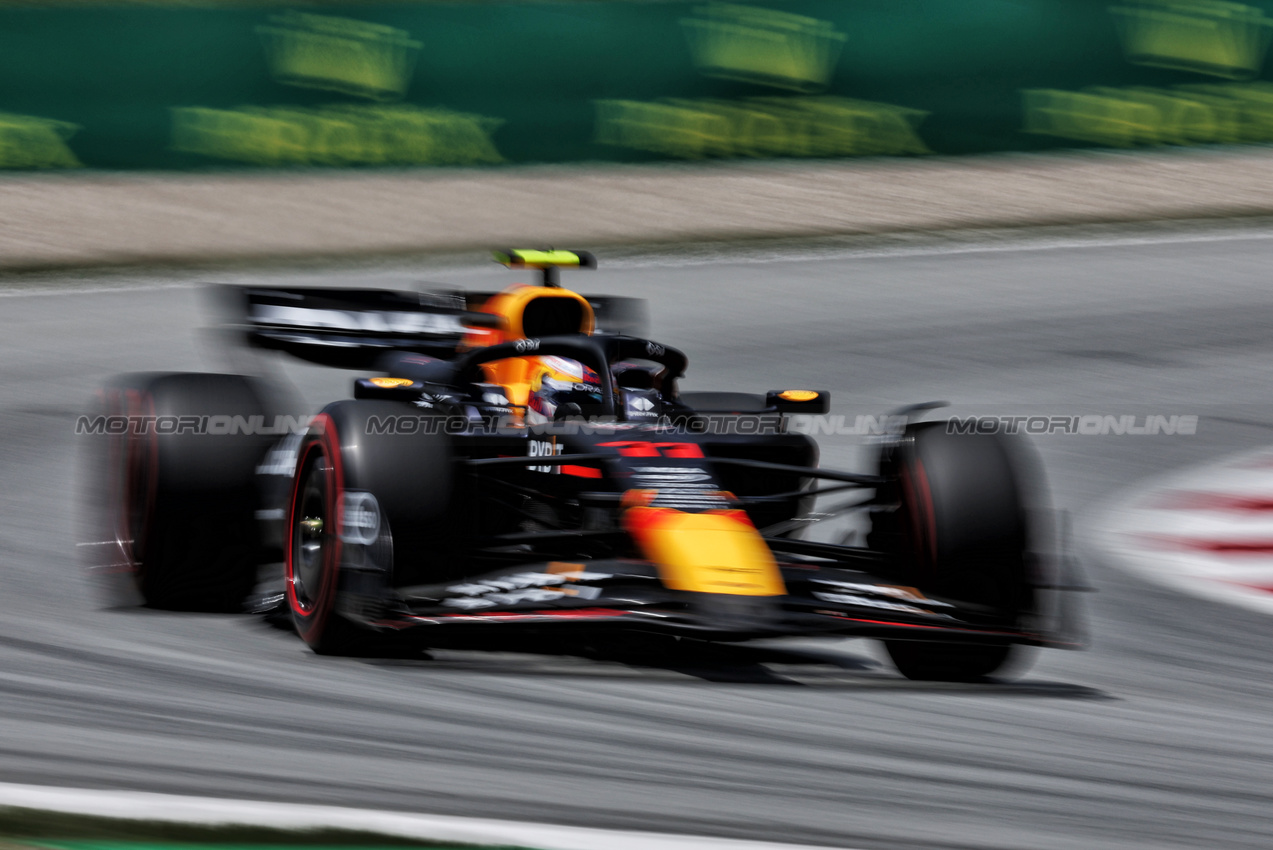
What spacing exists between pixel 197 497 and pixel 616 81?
34.1 ft

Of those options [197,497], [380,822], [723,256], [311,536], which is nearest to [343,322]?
[197,497]

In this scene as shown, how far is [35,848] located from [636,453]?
2624 mm

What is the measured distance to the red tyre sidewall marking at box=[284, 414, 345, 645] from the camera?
5746 millimetres

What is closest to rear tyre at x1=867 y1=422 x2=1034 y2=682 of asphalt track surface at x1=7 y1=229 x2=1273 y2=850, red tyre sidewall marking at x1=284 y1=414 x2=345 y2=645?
asphalt track surface at x1=7 y1=229 x2=1273 y2=850

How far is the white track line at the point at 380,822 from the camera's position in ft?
13.4

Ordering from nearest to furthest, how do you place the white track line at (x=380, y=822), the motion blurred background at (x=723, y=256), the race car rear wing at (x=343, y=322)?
the white track line at (x=380, y=822)
the motion blurred background at (x=723, y=256)
the race car rear wing at (x=343, y=322)

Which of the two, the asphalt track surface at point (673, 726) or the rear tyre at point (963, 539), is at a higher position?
the rear tyre at point (963, 539)

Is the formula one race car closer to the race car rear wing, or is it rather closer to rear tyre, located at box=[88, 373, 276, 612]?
rear tyre, located at box=[88, 373, 276, 612]

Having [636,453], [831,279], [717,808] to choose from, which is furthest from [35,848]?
[831,279]

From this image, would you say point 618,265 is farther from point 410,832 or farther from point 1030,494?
point 410,832

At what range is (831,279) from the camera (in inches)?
587

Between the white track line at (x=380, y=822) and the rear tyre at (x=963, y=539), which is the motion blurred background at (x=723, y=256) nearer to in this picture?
the rear tyre at (x=963, y=539)

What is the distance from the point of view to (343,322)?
810 centimetres

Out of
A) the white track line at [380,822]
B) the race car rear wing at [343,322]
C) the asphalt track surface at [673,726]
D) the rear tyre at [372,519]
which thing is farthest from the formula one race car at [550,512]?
the white track line at [380,822]
